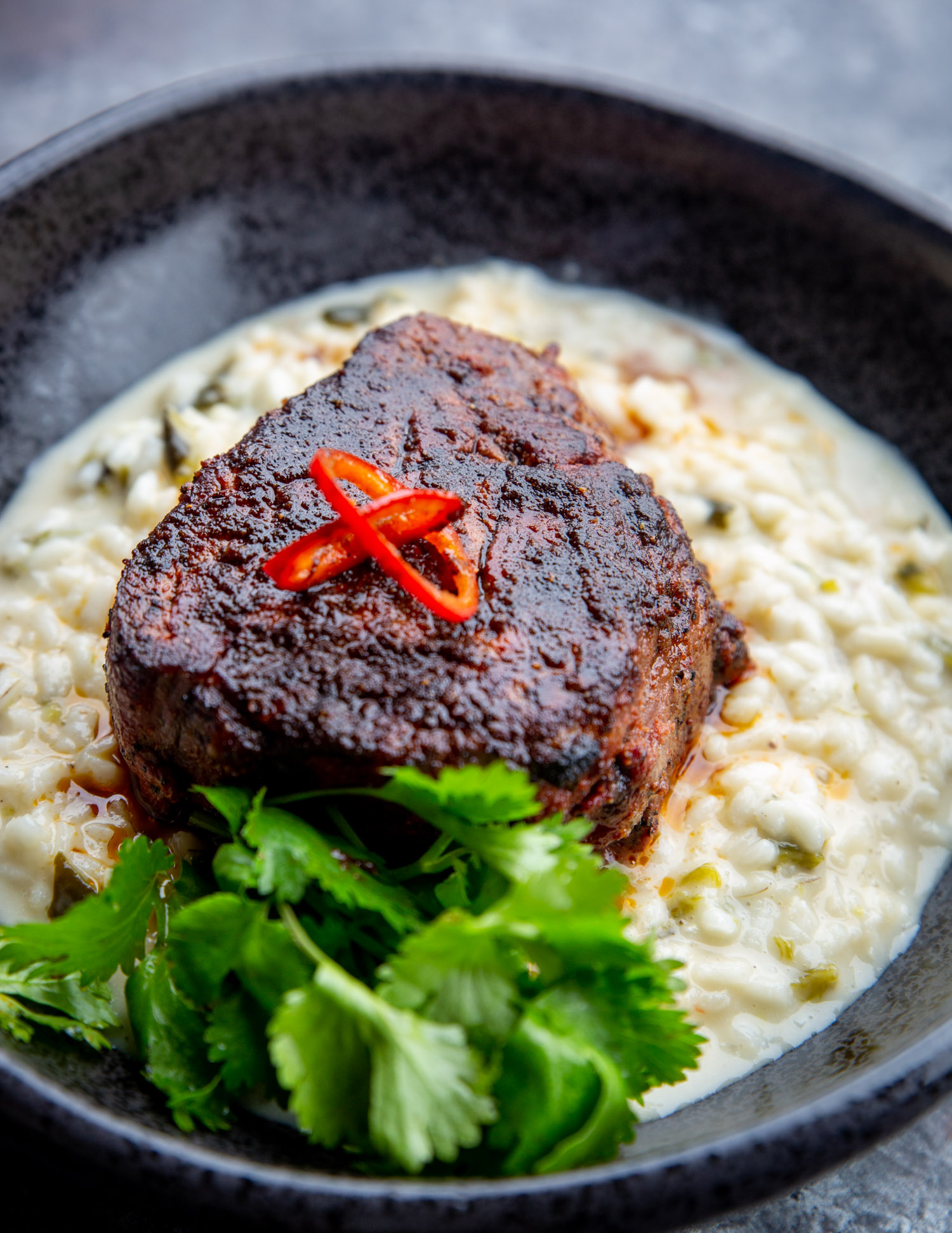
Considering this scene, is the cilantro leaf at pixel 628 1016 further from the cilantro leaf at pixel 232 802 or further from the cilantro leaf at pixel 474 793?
the cilantro leaf at pixel 232 802

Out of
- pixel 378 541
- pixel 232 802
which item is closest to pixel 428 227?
pixel 378 541

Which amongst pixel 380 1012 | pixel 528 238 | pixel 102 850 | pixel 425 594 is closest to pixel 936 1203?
pixel 380 1012

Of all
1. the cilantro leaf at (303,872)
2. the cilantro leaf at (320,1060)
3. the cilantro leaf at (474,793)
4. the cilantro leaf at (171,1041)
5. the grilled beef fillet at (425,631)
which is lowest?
the cilantro leaf at (171,1041)

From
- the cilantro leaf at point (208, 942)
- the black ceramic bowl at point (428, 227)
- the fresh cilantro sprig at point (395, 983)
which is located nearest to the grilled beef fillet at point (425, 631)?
the fresh cilantro sprig at point (395, 983)

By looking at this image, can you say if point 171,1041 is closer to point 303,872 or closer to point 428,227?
point 303,872

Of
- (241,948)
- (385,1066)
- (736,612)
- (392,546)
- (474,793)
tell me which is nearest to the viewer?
(385,1066)

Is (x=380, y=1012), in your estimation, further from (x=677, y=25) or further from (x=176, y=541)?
(x=677, y=25)
